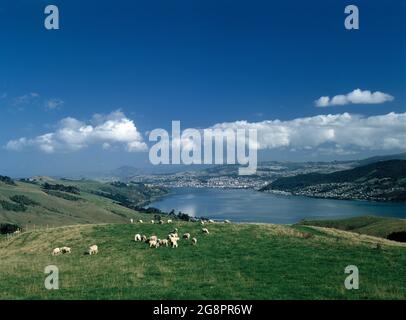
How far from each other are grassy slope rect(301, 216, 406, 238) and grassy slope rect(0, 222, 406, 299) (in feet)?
206

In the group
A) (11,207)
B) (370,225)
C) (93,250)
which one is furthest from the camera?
(11,207)

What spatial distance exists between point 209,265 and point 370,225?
101 metres

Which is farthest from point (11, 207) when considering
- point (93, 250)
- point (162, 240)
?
point (162, 240)

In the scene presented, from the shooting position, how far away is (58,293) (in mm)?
21906

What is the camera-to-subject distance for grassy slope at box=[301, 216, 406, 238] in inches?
3950

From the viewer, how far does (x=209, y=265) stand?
29.2 meters

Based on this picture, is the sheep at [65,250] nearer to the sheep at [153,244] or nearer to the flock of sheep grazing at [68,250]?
the flock of sheep grazing at [68,250]

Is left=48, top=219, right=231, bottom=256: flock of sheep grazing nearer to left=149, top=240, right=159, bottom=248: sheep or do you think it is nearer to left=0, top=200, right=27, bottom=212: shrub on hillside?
left=149, top=240, right=159, bottom=248: sheep

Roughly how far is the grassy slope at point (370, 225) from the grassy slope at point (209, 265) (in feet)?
206

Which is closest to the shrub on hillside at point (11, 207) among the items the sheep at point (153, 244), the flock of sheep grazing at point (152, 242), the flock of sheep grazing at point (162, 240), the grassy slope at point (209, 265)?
the grassy slope at point (209, 265)

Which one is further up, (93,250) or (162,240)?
(162,240)

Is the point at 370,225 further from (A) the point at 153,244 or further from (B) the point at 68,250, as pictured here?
(B) the point at 68,250
